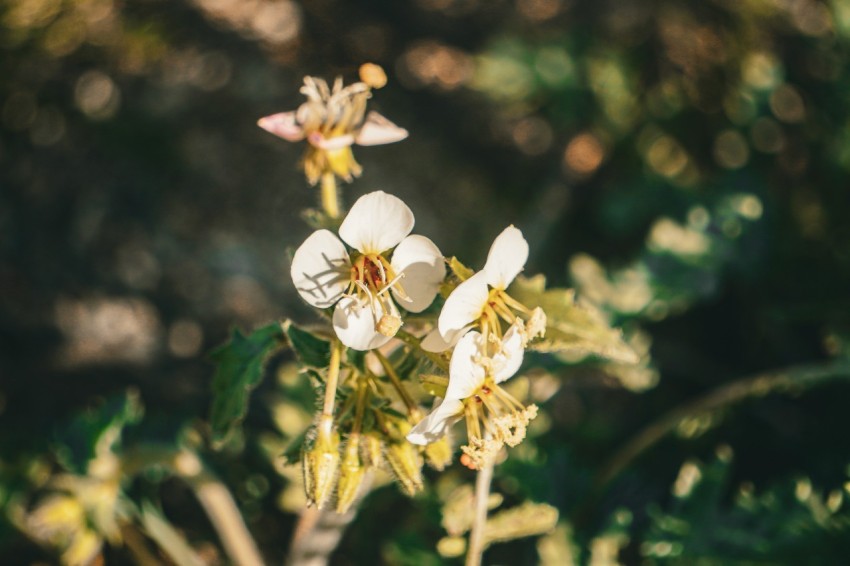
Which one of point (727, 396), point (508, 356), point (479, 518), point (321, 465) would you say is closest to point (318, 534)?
point (479, 518)

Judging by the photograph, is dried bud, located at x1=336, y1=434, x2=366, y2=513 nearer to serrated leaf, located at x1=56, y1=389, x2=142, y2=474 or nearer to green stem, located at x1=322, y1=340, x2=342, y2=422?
green stem, located at x1=322, y1=340, x2=342, y2=422

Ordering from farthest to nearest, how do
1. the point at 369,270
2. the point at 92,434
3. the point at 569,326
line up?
the point at 92,434 < the point at 569,326 < the point at 369,270

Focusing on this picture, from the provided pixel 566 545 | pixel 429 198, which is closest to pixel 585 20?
pixel 429 198

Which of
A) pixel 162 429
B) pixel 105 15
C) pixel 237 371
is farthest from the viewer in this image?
pixel 105 15

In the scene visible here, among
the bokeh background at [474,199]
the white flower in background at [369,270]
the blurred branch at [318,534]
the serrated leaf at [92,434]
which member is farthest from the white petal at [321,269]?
the bokeh background at [474,199]

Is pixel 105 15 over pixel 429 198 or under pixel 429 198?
over

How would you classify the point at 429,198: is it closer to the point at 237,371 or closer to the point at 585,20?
the point at 585,20

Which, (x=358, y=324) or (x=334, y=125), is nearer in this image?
(x=358, y=324)

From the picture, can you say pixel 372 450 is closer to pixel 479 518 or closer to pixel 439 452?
pixel 439 452
